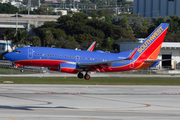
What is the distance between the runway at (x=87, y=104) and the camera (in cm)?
3956

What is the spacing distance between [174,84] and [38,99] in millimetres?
37281

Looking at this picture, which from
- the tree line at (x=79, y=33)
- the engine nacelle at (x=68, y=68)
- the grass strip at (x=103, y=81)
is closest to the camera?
the engine nacelle at (x=68, y=68)

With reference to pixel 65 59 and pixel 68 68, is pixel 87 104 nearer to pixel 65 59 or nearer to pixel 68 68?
pixel 68 68

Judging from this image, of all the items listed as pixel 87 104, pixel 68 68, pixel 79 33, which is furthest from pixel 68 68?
pixel 79 33

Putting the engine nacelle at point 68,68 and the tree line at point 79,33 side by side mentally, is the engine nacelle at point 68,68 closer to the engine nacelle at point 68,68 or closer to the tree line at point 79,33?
the engine nacelle at point 68,68

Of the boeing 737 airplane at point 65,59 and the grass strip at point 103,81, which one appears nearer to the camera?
the boeing 737 airplane at point 65,59

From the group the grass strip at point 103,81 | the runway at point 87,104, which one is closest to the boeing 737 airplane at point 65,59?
the runway at point 87,104

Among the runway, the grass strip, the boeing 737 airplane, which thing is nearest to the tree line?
the grass strip

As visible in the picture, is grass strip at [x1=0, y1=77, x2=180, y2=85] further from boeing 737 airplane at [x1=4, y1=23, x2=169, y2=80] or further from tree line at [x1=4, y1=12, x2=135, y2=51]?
tree line at [x1=4, y1=12, x2=135, y2=51]

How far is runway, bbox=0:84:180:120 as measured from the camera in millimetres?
39562

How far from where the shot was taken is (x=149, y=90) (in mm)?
66312

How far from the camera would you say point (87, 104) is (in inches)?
1896

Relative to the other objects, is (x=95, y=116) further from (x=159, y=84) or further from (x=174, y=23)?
(x=174, y=23)

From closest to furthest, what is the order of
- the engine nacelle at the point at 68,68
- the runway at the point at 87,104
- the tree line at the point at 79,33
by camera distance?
the runway at the point at 87,104 < the engine nacelle at the point at 68,68 < the tree line at the point at 79,33
